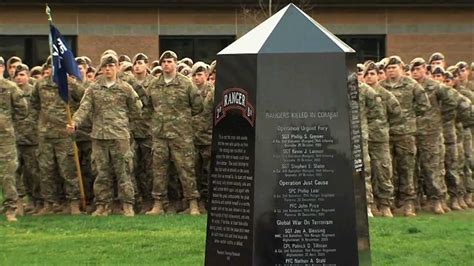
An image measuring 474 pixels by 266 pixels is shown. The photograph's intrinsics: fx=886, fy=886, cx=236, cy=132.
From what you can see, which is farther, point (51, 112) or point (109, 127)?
point (51, 112)

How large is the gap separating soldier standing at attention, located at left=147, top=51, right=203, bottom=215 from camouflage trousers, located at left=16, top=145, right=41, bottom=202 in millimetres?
1926

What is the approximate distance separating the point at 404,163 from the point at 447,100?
3.87ft

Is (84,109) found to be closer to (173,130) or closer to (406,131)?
(173,130)

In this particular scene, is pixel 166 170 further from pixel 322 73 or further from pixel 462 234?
pixel 322 73

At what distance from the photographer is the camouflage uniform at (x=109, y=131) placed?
12.3 m

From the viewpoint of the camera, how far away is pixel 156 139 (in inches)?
498

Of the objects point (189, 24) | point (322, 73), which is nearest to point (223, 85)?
point (322, 73)

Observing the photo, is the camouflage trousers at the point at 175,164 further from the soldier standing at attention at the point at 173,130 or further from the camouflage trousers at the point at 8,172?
the camouflage trousers at the point at 8,172

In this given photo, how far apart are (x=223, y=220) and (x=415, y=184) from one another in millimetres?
8698

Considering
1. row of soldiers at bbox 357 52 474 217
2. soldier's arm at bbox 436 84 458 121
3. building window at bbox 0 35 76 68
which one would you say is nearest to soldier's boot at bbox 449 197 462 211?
row of soldiers at bbox 357 52 474 217

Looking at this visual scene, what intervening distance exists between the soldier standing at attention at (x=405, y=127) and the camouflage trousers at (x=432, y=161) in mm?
258

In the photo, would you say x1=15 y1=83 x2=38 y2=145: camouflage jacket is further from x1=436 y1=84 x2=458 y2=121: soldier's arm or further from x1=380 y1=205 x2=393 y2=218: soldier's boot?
x1=436 y1=84 x2=458 y2=121: soldier's arm

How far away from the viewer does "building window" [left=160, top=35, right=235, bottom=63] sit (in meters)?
23.6

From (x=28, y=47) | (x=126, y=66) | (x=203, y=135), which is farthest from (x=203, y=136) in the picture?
(x=28, y=47)
